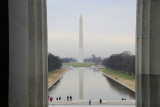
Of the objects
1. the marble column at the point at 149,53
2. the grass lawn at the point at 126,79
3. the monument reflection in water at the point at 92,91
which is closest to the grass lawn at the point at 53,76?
the monument reflection in water at the point at 92,91

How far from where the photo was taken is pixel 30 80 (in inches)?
306

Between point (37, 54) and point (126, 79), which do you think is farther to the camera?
point (126, 79)

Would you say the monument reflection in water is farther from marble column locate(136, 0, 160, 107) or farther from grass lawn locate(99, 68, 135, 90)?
marble column locate(136, 0, 160, 107)

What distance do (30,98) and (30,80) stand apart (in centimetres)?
95

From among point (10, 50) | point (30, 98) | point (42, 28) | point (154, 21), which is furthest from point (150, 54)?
point (10, 50)

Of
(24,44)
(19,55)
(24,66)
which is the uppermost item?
(24,44)

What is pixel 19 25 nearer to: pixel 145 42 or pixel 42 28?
pixel 42 28

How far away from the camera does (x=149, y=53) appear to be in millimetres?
7945

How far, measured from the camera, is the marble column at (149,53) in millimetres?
7723

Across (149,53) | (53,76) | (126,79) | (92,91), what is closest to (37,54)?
(149,53)

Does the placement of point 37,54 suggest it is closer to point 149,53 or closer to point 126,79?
point 149,53

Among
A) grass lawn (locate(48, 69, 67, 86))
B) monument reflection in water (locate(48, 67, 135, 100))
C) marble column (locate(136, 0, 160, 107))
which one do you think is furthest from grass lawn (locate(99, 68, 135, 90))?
marble column (locate(136, 0, 160, 107))

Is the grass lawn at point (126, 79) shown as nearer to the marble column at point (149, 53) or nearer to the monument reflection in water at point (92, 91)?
the monument reflection in water at point (92, 91)

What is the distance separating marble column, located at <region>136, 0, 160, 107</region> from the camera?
772 cm
